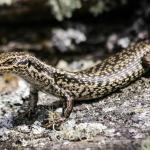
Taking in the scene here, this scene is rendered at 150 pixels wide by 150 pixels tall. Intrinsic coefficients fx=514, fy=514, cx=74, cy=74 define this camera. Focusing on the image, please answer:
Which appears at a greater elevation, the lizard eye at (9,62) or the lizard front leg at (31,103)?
the lizard eye at (9,62)

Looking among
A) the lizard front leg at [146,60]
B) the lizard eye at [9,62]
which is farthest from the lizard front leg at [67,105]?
the lizard front leg at [146,60]

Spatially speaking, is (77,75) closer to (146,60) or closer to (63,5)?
(146,60)

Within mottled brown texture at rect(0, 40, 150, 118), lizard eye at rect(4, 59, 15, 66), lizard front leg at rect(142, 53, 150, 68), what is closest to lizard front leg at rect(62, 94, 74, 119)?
mottled brown texture at rect(0, 40, 150, 118)

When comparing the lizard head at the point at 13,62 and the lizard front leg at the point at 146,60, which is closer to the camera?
the lizard head at the point at 13,62

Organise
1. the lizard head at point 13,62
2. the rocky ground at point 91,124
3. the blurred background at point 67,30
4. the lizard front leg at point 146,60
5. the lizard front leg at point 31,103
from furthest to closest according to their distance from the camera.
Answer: the blurred background at point 67,30, the lizard front leg at point 146,60, the lizard front leg at point 31,103, the lizard head at point 13,62, the rocky ground at point 91,124

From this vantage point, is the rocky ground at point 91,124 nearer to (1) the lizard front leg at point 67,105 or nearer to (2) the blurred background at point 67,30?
(1) the lizard front leg at point 67,105

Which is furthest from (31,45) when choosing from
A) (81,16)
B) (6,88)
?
(6,88)

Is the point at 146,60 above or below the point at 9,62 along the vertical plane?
above

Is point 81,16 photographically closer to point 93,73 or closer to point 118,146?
point 93,73

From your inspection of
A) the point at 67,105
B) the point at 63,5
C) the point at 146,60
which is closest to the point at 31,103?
the point at 67,105
